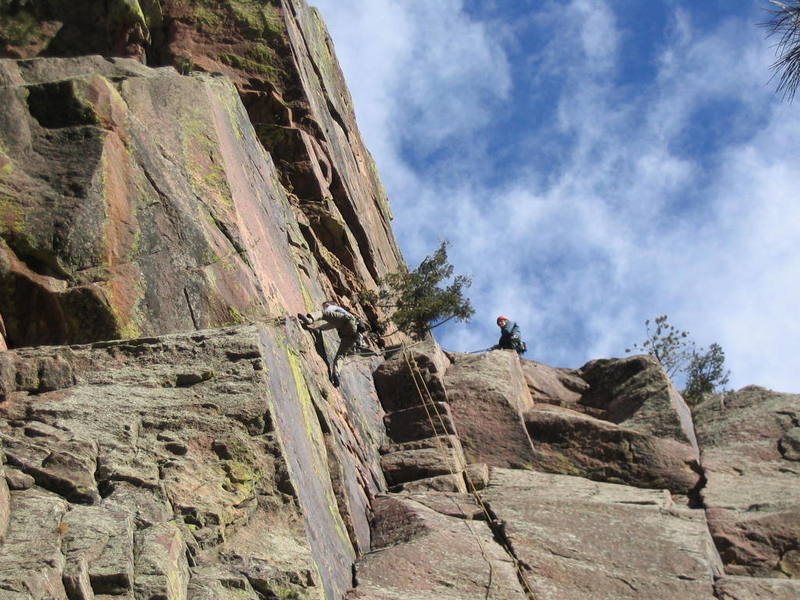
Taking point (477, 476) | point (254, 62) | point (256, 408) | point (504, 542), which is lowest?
point (504, 542)

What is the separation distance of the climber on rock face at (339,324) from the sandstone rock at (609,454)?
11.1 ft

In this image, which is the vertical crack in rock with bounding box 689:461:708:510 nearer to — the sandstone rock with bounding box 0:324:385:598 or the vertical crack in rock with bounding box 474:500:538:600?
the vertical crack in rock with bounding box 474:500:538:600

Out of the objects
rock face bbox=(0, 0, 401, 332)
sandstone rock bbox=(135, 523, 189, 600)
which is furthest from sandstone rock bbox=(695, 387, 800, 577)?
sandstone rock bbox=(135, 523, 189, 600)

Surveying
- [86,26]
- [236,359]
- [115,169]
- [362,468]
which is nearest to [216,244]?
[115,169]

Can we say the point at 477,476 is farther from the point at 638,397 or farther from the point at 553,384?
the point at 553,384

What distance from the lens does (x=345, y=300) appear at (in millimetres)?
21656

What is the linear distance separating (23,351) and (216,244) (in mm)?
4864

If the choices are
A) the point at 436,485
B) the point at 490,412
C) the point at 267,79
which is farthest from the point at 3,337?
the point at 267,79

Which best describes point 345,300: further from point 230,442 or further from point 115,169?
point 230,442

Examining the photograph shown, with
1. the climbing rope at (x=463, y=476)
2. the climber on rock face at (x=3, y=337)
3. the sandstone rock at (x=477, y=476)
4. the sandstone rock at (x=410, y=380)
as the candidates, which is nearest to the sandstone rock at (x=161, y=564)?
the climber on rock face at (x=3, y=337)

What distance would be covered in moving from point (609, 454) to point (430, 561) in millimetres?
6069

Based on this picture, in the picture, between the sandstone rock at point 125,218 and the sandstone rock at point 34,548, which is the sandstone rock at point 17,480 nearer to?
the sandstone rock at point 34,548

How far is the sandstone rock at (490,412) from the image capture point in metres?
16.9

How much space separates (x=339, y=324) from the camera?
16500 millimetres
